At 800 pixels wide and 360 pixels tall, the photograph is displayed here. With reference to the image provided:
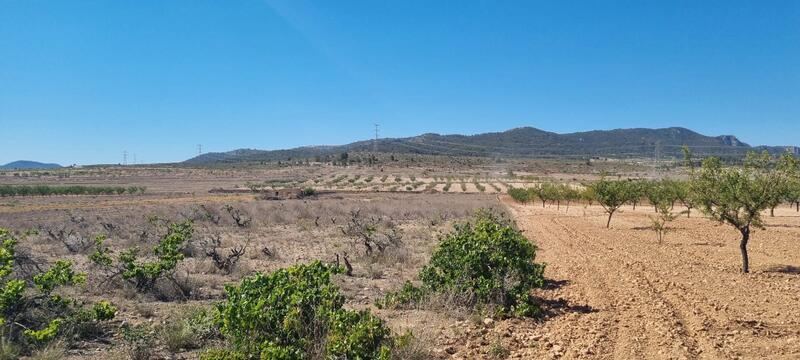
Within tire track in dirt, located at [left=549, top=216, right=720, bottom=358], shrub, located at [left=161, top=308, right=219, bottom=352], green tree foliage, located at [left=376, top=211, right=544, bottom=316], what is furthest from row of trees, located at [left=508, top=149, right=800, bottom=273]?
shrub, located at [left=161, top=308, right=219, bottom=352]

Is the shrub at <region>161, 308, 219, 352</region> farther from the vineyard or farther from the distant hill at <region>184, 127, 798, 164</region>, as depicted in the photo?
the distant hill at <region>184, 127, 798, 164</region>

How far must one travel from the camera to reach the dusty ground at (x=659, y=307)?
7633 millimetres

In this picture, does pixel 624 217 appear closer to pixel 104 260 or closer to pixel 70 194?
pixel 104 260

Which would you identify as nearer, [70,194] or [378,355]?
[378,355]

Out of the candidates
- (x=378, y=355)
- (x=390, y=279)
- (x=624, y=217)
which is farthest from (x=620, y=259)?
(x=624, y=217)

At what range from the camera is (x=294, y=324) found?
239 inches

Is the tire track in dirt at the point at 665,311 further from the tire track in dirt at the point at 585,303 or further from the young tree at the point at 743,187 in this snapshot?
the young tree at the point at 743,187

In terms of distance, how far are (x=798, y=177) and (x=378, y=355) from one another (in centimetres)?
1425

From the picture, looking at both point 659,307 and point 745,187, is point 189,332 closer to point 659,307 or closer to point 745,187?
point 659,307

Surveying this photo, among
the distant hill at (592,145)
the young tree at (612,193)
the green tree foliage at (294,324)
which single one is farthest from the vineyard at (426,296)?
the distant hill at (592,145)

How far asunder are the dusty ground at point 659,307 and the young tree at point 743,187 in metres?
1.65

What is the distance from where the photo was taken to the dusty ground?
7633 mm

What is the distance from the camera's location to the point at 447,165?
135 m

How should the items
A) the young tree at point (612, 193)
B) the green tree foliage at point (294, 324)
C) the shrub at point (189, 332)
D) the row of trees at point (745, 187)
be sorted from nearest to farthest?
the green tree foliage at point (294, 324) < the shrub at point (189, 332) < the row of trees at point (745, 187) < the young tree at point (612, 193)
